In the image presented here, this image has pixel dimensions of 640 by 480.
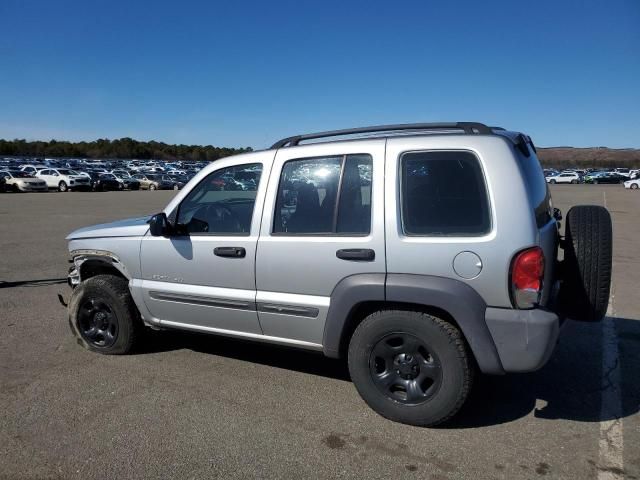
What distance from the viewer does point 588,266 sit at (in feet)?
11.4

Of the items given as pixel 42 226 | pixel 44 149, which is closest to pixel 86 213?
pixel 42 226

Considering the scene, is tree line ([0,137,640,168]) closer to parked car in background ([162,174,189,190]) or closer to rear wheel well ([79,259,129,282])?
parked car in background ([162,174,189,190])

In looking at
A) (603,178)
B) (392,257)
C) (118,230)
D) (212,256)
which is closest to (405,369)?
(392,257)

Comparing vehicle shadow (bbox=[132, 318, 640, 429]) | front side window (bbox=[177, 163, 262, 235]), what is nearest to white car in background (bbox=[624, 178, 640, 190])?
vehicle shadow (bbox=[132, 318, 640, 429])

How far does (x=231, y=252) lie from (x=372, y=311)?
116 cm

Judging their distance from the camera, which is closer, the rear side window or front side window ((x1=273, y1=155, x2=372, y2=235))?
the rear side window

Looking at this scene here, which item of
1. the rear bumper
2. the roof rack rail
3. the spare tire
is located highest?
the roof rack rail

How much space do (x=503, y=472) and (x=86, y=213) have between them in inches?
799

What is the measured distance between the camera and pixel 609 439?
3230 mm

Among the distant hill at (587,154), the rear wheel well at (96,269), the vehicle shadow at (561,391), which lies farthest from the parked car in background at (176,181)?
the distant hill at (587,154)

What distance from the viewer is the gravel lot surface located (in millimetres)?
2969

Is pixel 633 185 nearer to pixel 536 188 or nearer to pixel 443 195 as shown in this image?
pixel 536 188

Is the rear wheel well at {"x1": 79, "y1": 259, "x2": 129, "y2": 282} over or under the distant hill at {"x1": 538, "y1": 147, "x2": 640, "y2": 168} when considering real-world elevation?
under

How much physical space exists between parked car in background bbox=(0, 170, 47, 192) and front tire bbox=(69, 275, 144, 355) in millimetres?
37578
